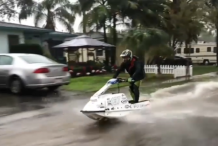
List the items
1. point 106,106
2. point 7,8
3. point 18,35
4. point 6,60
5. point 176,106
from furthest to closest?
1. point 7,8
2. point 18,35
3. point 6,60
4. point 176,106
5. point 106,106

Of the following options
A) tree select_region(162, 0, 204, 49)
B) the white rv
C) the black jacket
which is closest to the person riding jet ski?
the black jacket

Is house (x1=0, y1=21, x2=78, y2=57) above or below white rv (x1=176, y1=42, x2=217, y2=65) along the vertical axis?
above

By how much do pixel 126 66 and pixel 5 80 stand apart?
5.59m

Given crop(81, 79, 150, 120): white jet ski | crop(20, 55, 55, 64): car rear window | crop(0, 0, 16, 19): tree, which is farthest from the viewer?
crop(0, 0, 16, 19): tree

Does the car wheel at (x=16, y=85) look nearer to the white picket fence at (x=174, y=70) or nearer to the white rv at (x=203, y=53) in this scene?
the white picket fence at (x=174, y=70)

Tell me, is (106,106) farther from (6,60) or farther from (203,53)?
(203,53)

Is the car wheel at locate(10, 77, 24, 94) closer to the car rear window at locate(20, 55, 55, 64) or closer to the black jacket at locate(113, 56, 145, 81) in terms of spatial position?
the car rear window at locate(20, 55, 55, 64)

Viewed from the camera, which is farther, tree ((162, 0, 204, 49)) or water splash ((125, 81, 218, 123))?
tree ((162, 0, 204, 49))

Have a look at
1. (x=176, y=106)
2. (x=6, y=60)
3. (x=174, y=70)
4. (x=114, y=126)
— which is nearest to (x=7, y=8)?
(x=174, y=70)

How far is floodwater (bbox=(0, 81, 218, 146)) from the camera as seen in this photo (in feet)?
18.1

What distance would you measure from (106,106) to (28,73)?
16.3 ft

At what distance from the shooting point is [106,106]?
6.54 meters

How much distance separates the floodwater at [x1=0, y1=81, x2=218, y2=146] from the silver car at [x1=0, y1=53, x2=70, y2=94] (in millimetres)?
1319

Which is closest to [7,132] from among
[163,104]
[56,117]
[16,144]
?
[16,144]
